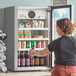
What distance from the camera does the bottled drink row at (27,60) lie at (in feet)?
21.0

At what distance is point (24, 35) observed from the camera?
21.3 ft

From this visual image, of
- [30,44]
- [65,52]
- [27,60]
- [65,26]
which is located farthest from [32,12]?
[65,52]

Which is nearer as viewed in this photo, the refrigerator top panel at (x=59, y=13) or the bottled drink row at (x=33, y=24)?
the refrigerator top panel at (x=59, y=13)

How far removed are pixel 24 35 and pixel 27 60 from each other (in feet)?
1.91

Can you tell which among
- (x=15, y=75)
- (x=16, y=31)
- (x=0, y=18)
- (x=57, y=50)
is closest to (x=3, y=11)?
(x=0, y=18)

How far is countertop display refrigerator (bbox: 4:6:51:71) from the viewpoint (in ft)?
20.7

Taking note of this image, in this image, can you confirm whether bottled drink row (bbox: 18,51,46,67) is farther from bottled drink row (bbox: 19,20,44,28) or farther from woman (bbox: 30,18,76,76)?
woman (bbox: 30,18,76,76)

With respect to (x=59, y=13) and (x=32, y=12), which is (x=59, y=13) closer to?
(x=59, y=13)

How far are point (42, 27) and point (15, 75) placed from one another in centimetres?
132

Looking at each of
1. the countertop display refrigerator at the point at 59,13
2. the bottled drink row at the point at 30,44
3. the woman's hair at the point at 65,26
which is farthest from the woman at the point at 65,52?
the bottled drink row at the point at 30,44

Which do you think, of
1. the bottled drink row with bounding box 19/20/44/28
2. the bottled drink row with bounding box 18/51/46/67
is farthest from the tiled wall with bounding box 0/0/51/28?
the bottled drink row with bounding box 18/51/46/67

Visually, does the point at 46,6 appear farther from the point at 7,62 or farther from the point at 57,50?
the point at 57,50

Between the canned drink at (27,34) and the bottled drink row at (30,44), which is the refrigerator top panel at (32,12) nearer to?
the canned drink at (27,34)

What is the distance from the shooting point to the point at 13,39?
632 cm
